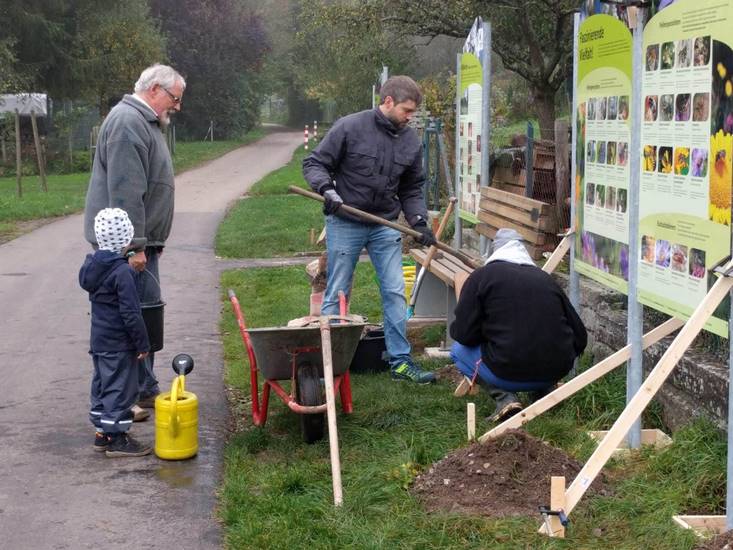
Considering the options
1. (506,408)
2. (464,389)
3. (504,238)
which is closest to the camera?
(506,408)

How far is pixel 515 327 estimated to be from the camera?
5723 mm

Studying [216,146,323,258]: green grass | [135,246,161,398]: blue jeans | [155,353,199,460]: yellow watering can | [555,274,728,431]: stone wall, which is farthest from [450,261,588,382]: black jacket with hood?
[216,146,323,258]: green grass

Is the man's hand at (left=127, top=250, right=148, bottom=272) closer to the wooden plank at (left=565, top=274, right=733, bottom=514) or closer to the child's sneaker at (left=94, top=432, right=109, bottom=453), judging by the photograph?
the child's sneaker at (left=94, top=432, right=109, bottom=453)

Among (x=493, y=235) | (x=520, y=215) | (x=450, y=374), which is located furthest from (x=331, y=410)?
(x=493, y=235)

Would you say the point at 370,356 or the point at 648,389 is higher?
the point at 648,389

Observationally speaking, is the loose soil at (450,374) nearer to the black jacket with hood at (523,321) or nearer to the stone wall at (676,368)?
the stone wall at (676,368)

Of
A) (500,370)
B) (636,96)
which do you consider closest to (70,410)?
(500,370)

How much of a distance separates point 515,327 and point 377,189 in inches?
71.7

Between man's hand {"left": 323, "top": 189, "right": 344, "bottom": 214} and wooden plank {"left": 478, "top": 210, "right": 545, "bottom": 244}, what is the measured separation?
136 cm

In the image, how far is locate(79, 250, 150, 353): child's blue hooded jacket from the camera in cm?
577

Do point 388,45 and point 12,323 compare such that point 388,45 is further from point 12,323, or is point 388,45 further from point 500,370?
point 500,370

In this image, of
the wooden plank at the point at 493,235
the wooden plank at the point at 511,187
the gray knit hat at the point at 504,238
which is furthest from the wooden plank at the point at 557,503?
the wooden plank at the point at 511,187

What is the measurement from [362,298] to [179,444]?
16.6 feet

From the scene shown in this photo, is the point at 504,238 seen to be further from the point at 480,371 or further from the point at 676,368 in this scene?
the point at 676,368
